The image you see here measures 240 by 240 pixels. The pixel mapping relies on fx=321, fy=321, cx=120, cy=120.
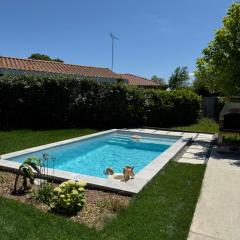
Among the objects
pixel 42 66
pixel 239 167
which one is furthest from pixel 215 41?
pixel 42 66

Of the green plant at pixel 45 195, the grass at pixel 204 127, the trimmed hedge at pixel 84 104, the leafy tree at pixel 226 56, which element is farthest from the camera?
the grass at pixel 204 127

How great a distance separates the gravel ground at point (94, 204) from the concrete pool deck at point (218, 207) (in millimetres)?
1442

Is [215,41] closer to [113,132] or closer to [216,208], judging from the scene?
[113,132]

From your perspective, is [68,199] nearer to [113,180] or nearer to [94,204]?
[94,204]

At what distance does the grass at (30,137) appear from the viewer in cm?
1166

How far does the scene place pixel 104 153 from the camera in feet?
45.0

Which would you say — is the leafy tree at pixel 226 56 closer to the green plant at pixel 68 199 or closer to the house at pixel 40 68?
the house at pixel 40 68

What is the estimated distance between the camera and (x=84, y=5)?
2100 centimetres

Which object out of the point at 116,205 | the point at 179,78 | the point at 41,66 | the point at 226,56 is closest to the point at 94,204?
the point at 116,205

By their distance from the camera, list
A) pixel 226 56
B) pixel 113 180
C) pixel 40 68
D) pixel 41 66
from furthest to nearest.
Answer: pixel 41 66
pixel 40 68
pixel 226 56
pixel 113 180

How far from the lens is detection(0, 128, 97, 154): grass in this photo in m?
11.7

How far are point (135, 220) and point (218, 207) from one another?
5.93ft

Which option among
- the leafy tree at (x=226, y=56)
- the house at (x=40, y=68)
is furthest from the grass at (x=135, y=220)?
the house at (x=40, y=68)

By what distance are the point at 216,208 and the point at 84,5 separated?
18.0 meters
